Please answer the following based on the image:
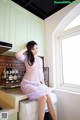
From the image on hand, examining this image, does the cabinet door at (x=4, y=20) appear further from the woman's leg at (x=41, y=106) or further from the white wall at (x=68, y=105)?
the white wall at (x=68, y=105)

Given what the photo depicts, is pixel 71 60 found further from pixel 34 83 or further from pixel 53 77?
pixel 34 83

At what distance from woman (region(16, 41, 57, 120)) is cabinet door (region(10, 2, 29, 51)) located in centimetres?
19

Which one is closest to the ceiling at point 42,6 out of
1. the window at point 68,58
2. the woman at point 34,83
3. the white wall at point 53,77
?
the white wall at point 53,77

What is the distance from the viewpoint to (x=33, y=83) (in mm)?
1385

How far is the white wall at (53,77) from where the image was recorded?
60.0 inches

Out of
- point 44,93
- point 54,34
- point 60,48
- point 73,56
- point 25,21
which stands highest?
point 25,21

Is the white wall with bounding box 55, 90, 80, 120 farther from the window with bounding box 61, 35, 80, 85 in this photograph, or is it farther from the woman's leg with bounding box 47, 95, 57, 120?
the woman's leg with bounding box 47, 95, 57, 120

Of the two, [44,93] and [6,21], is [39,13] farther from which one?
[44,93]

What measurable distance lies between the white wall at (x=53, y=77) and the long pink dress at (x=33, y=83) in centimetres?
40

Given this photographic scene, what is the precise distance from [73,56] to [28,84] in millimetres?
898

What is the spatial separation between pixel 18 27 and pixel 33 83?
870 mm

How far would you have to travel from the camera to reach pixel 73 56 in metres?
1.78

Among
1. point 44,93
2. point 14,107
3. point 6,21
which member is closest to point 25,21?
point 6,21

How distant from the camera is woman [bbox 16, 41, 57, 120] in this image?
126 cm
